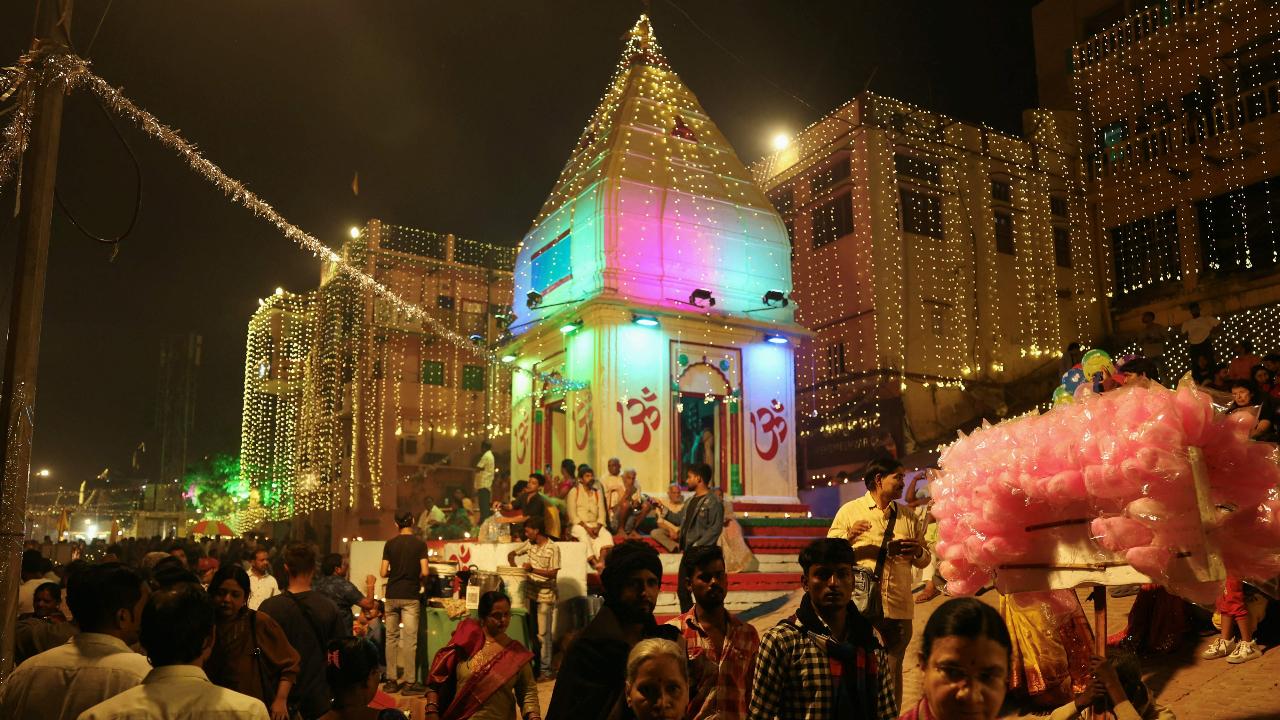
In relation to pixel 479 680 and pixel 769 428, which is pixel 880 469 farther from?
pixel 769 428

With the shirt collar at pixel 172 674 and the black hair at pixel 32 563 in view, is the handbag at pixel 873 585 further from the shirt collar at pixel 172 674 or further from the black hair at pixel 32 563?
the black hair at pixel 32 563

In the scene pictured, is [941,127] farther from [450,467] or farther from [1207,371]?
[450,467]

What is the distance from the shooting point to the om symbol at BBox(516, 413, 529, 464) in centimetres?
2048

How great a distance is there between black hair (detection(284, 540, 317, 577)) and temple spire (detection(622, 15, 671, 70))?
635 inches

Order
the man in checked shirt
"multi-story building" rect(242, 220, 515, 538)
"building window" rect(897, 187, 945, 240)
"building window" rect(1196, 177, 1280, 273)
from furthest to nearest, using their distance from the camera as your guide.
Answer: "multi-story building" rect(242, 220, 515, 538) → "building window" rect(897, 187, 945, 240) → "building window" rect(1196, 177, 1280, 273) → the man in checked shirt

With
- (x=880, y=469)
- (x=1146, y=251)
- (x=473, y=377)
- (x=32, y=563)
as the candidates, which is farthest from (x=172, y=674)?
(x=473, y=377)

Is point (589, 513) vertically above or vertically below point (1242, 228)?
below

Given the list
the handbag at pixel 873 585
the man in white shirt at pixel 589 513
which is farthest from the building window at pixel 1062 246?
the handbag at pixel 873 585

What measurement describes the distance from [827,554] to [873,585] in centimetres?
271

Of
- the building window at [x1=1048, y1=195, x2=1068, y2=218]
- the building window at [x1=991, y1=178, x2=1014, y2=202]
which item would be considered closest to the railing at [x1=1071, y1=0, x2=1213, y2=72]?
the building window at [x1=991, y1=178, x2=1014, y2=202]

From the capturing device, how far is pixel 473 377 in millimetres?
41781

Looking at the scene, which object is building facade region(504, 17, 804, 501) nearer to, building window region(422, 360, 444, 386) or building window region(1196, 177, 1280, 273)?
building window region(1196, 177, 1280, 273)

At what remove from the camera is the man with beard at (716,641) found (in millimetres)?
4281

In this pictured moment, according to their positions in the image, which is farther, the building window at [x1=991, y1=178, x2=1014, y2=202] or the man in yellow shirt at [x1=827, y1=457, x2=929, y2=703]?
the building window at [x1=991, y1=178, x2=1014, y2=202]
